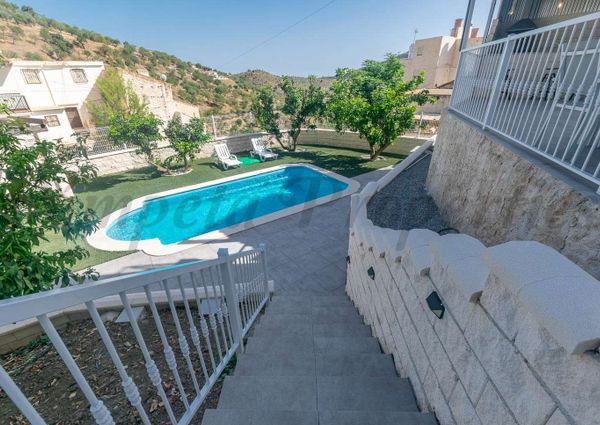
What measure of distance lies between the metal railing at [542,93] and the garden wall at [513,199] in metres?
0.15

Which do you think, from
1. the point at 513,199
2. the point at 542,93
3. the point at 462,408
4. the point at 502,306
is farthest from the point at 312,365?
the point at 542,93

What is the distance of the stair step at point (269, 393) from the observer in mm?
1940

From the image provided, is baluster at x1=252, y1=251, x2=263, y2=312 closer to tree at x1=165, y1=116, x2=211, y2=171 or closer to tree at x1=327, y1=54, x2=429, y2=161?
tree at x1=327, y1=54, x2=429, y2=161

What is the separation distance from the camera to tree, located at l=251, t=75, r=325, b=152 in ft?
49.3

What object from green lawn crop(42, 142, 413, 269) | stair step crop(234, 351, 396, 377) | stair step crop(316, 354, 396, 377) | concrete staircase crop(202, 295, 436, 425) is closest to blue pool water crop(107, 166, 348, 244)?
green lawn crop(42, 142, 413, 269)

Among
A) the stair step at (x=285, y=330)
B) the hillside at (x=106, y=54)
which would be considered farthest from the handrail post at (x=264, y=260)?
the hillside at (x=106, y=54)

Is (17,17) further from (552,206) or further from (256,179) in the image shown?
(552,206)

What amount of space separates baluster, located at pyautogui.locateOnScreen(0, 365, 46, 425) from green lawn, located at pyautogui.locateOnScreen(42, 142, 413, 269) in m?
8.60

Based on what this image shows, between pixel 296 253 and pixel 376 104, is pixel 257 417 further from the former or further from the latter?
pixel 376 104

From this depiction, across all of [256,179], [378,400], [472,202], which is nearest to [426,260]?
[378,400]

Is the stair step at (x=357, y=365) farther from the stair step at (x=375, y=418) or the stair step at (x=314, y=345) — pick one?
the stair step at (x=375, y=418)

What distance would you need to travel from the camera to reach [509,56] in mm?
3393

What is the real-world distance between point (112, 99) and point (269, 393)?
27186mm

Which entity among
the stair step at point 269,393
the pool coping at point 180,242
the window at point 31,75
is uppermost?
the window at point 31,75
